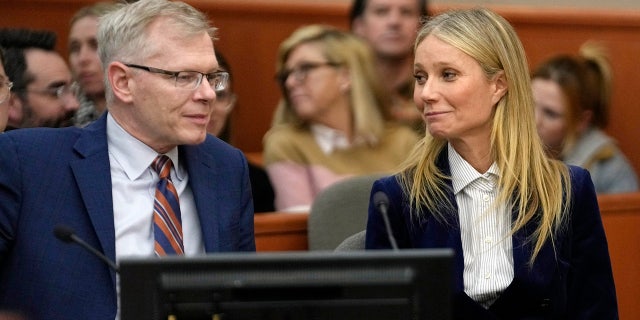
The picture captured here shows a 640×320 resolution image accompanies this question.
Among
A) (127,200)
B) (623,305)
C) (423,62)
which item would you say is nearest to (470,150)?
(423,62)

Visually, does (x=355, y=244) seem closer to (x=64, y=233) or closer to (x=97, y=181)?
(x=97, y=181)

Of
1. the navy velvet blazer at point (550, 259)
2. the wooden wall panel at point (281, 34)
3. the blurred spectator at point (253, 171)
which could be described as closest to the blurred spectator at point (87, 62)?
the blurred spectator at point (253, 171)

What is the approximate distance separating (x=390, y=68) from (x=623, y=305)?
5.39ft

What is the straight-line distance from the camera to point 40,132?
296cm

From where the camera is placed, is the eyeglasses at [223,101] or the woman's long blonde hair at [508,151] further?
the eyeglasses at [223,101]

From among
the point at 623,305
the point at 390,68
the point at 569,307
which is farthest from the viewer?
the point at 390,68

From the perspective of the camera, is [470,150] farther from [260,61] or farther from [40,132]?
[260,61]

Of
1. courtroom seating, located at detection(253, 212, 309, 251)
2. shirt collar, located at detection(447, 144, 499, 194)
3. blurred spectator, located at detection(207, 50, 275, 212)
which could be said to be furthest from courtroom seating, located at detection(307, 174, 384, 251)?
shirt collar, located at detection(447, 144, 499, 194)

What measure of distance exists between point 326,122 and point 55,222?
216 centimetres

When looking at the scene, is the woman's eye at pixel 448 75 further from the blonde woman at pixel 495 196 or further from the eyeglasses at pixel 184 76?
the eyeglasses at pixel 184 76

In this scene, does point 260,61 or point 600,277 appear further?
point 260,61

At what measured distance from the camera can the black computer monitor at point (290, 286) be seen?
2.12 metres

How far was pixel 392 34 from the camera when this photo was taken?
546 cm

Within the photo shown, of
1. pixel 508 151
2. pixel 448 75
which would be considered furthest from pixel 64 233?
pixel 508 151
